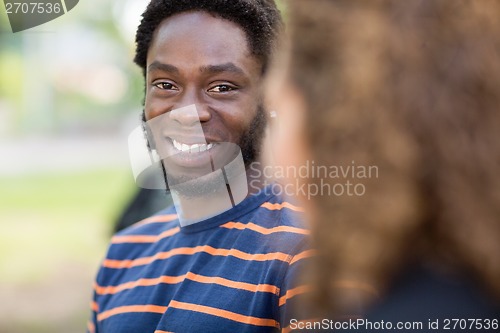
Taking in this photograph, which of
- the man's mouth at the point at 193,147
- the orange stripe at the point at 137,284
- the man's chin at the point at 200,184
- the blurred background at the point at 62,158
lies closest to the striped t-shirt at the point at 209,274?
the orange stripe at the point at 137,284

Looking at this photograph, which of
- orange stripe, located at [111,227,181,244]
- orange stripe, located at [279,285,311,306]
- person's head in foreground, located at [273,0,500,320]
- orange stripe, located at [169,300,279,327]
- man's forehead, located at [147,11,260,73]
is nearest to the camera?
person's head in foreground, located at [273,0,500,320]

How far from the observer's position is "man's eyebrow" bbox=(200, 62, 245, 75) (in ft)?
6.51

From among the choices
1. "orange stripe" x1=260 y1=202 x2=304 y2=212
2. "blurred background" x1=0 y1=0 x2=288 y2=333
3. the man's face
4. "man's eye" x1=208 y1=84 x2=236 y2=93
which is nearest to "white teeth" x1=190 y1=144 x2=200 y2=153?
the man's face

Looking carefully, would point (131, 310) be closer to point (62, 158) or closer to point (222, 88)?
point (222, 88)

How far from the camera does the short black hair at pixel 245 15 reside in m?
2.03

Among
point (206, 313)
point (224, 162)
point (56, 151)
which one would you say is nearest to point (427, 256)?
point (206, 313)

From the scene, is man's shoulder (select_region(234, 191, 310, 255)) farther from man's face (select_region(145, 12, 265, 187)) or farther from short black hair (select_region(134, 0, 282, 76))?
short black hair (select_region(134, 0, 282, 76))

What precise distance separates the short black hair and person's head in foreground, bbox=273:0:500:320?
1.05 m

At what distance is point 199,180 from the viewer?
81.9 inches

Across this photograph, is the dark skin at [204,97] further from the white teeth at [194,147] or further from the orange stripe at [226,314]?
the orange stripe at [226,314]

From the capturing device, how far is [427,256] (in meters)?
1.01

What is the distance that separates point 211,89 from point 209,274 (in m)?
0.54

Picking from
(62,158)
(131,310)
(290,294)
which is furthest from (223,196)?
(62,158)

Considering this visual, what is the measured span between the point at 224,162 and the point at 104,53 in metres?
8.58
